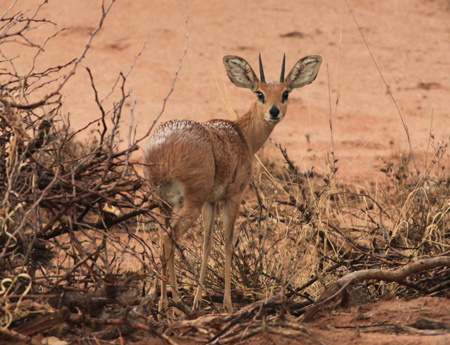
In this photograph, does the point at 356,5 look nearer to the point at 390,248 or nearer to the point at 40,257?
the point at 390,248

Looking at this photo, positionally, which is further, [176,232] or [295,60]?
[295,60]

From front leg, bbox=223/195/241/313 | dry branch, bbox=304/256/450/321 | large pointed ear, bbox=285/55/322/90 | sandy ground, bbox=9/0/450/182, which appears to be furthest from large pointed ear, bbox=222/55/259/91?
sandy ground, bbox=9/0/450/182

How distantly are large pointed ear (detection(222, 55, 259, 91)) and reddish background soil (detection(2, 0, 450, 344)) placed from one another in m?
3.28

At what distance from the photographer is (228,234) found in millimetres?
5488

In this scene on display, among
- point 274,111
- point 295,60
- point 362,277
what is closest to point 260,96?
point 274,111

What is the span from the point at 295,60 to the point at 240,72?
7954 mm

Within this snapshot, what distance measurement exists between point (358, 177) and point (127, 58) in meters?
5.92

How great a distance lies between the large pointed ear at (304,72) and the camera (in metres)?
6.16

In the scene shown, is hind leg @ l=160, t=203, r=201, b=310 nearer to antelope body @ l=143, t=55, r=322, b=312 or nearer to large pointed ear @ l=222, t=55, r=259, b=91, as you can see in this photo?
antelope body @ l=143, t=55, r=322, b=312

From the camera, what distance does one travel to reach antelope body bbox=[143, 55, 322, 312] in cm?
486

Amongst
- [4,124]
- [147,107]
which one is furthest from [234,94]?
[4,124]

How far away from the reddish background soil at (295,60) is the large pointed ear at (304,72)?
10.7 ft

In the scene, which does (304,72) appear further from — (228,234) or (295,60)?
(295,60)

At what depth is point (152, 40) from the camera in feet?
47.8
